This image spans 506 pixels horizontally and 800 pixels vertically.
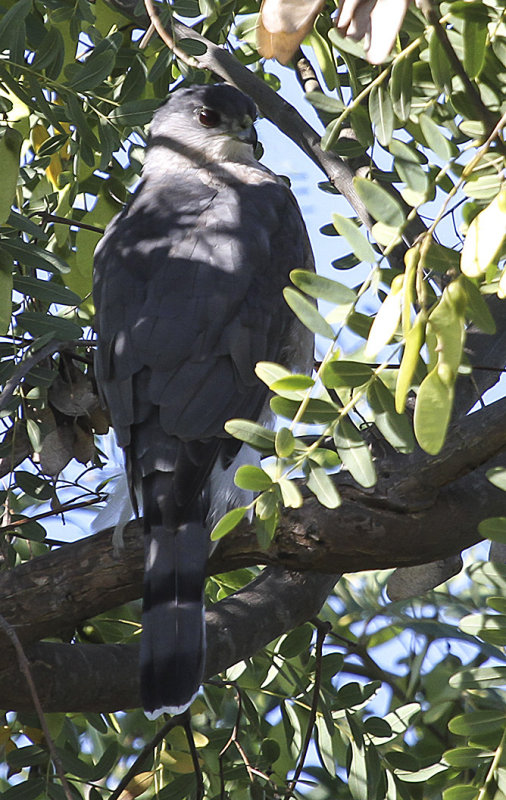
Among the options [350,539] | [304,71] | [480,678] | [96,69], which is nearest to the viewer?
[480,678]

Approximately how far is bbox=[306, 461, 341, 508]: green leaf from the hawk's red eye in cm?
239

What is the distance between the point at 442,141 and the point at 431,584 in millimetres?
1562

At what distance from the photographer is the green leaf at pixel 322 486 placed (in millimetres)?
1589

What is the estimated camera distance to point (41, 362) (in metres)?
2.71

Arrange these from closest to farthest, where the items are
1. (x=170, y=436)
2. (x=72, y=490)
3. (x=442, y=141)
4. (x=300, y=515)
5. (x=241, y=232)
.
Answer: (x=442, y=141)
(x=300, y=515)
(x=170, y=436)
(x=241, y=232)
(x=72, y=490)

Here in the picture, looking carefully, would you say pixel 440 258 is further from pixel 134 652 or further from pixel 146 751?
pixel 146 751

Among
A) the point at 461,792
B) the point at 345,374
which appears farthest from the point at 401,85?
the point at 461,792

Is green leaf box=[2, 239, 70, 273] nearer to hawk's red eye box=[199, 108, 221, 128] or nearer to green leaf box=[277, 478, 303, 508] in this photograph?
green leaf box=[277, 478, 303, 508]

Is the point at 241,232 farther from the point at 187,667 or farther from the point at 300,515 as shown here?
the point at 187,667

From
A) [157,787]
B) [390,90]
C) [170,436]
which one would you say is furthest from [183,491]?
[390,90]

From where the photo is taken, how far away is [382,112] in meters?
1.71

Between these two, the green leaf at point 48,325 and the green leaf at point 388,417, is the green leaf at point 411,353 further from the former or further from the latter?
the green leaf at point 48,325

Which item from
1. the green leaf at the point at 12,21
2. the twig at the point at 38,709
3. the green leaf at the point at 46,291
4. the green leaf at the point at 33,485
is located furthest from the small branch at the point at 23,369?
the green leaf at the point at 12,21

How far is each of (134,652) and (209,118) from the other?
2072 mm
